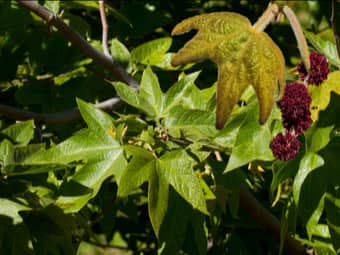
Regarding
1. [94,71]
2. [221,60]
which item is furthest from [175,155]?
[94,71]

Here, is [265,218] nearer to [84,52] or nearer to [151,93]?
[151,93]

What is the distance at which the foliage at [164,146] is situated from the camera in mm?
1199

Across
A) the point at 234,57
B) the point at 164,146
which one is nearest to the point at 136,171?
the point at 164,146

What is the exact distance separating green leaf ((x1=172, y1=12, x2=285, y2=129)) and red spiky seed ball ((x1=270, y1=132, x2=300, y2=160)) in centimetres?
19

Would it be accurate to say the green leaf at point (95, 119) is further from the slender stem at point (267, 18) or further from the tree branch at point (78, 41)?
the slender stem at point (267, 18)

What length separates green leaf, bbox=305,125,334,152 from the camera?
152 cm

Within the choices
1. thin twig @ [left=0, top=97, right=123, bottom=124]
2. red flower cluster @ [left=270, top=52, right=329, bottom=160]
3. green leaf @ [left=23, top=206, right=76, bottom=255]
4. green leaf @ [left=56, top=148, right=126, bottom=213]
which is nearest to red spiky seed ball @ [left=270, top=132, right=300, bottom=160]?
red flower cluster @ [left=270, top=52, right=329, bottom=160]

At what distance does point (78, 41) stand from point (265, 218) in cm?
72

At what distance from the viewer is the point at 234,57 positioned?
116 centimetres

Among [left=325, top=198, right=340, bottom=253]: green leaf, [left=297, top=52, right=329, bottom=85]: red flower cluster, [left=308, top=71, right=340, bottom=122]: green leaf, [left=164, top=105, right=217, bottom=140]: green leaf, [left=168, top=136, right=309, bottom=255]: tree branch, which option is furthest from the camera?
[left=168, top=136, right=309, bottom=255]: tree branch

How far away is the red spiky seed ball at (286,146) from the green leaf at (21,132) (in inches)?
25.8

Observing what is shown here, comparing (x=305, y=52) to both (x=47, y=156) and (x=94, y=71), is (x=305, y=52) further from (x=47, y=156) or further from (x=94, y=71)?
(x=94, y=71)

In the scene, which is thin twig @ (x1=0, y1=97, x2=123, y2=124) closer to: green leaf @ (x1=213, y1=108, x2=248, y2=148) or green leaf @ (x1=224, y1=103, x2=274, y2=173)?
green leaf @ (x1=213, y1=108, x2=248, y2=148)

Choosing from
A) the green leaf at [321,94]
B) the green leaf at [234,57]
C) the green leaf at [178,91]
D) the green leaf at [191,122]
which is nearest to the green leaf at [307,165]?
the green leaf at [321,94]
